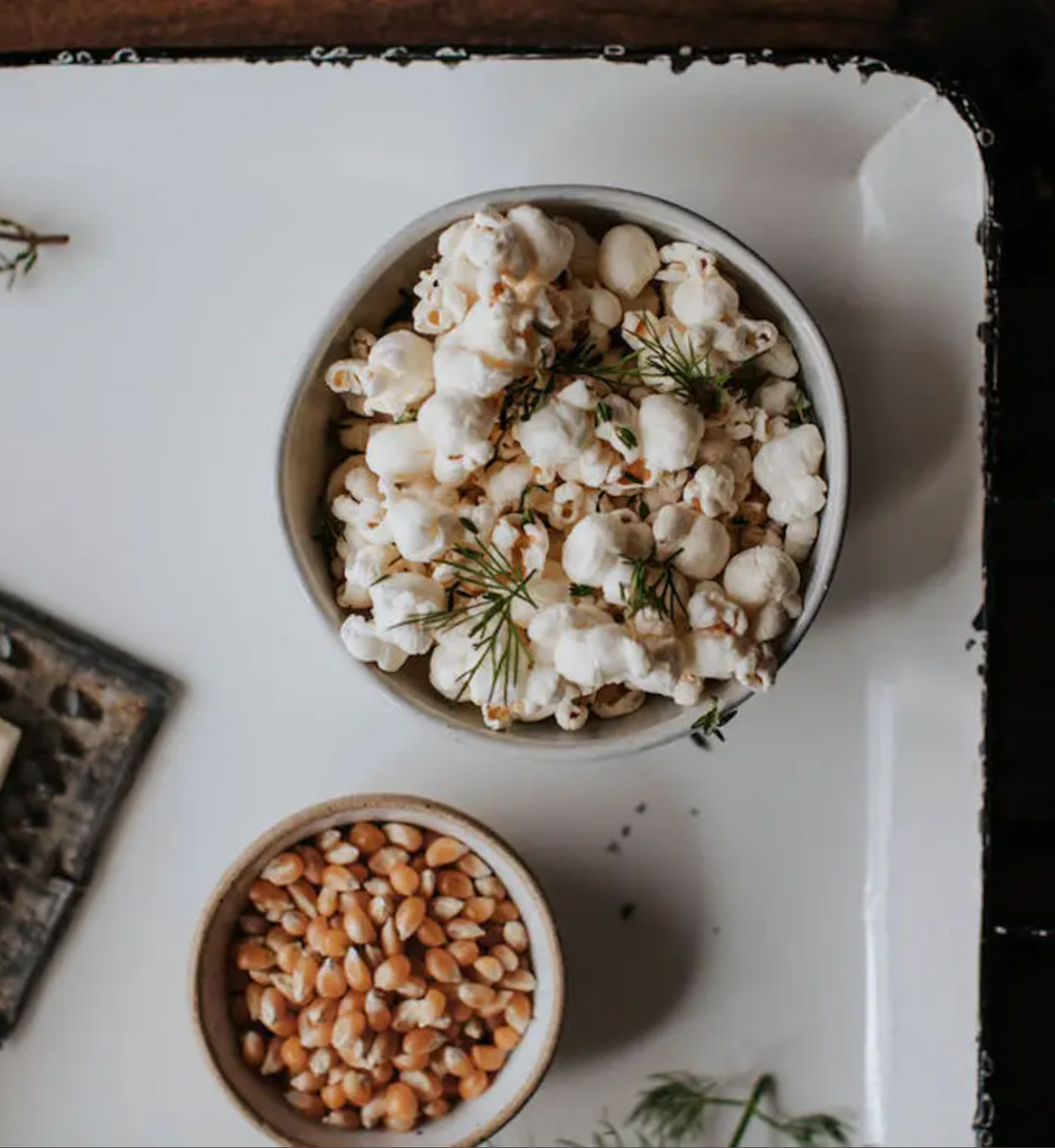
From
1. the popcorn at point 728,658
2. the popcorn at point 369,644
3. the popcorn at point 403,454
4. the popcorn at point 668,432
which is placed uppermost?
the popcorn at point 668,432

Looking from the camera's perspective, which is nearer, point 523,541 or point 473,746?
point 523,541

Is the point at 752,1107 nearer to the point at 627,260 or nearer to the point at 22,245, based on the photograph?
the point at 627,260

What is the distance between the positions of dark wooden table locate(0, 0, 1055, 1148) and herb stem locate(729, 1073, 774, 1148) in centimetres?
14

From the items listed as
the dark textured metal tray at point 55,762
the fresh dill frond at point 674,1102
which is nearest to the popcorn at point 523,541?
the dark textured metal tray at point 55,762

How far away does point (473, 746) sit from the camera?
93cm

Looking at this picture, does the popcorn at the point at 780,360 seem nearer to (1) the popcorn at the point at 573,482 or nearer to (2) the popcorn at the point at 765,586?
(1) the popcorn at the point at 573,482

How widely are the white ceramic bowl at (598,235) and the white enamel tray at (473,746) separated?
3.3 inches

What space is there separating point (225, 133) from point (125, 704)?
36 centimetres

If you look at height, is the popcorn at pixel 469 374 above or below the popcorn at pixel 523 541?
above

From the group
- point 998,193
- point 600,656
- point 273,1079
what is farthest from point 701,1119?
point 998,193

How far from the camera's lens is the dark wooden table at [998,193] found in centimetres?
98

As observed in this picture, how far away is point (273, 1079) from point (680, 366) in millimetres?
520

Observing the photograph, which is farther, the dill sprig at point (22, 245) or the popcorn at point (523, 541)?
the dill sprig at point (22, 245)

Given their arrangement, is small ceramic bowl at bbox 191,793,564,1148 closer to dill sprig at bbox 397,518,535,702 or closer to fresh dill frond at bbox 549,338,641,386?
dill sprig at bbox 397,518,535,702
